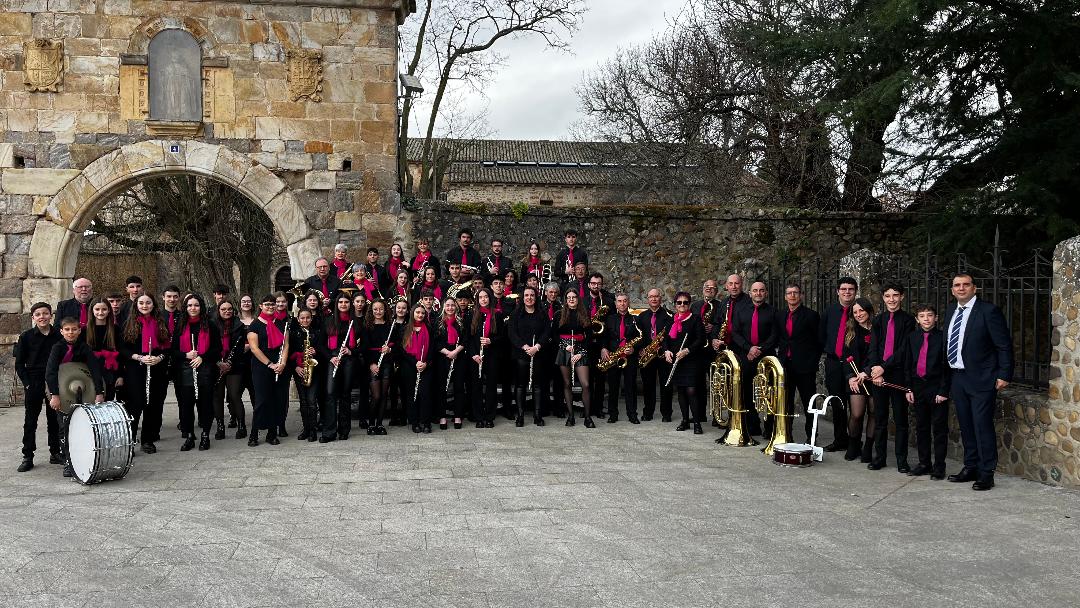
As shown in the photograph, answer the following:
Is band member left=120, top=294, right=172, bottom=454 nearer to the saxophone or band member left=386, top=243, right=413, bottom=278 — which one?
the saxophone

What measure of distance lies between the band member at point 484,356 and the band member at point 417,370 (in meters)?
0.54

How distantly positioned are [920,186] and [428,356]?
7.37 m

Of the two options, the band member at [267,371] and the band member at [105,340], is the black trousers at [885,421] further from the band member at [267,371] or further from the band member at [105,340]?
the band member at [105,340]

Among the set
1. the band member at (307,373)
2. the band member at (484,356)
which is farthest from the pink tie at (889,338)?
the band member at (307,373)

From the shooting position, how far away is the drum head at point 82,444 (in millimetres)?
6195

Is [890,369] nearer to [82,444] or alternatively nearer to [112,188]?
[82,444]

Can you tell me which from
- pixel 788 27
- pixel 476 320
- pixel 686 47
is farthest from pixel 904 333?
pixel 686 47

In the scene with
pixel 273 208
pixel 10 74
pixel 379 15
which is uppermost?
pixel 379 15

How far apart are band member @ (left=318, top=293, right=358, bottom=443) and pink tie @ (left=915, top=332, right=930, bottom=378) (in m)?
5.06

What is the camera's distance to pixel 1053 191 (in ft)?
29.1

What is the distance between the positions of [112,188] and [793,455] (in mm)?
9044

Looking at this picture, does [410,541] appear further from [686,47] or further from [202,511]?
[686,47]

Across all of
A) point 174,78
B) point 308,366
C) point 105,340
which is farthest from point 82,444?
point 174,78

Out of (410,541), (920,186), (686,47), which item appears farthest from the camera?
(686,47)
